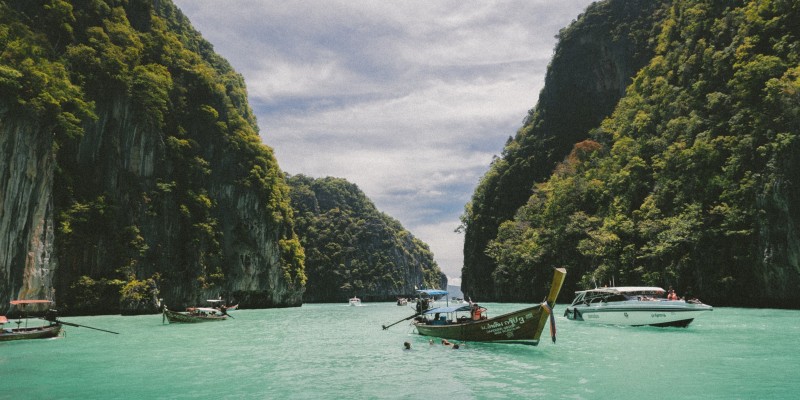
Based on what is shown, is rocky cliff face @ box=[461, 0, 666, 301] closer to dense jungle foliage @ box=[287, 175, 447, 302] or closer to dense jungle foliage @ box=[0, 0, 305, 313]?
dense jungle foliage @ box=[0, 0, 305, 313]

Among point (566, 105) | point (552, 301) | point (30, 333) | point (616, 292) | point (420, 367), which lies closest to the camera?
point (420, 367)

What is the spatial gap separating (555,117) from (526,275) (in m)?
31.8

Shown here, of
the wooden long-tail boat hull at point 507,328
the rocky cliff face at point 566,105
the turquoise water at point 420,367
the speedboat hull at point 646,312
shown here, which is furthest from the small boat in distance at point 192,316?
the rocky cliff face at point 566,105

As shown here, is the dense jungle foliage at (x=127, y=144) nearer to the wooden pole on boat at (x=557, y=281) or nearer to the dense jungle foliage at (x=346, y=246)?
the wooden pole on boat at (x=557, y=281)

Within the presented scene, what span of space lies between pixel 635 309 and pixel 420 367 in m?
15.7

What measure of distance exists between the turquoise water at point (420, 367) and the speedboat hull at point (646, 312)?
0.72m

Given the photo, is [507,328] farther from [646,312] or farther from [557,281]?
[646,312]

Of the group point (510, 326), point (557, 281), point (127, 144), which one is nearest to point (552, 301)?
point (557, 281)

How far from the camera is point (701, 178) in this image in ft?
134

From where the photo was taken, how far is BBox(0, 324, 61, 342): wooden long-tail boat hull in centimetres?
2195

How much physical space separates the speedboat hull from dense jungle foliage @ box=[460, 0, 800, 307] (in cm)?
1483

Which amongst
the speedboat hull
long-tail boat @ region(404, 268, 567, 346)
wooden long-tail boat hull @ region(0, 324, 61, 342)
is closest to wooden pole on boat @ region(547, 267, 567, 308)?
long-tail boat @ region(404, 268, 567, 346)

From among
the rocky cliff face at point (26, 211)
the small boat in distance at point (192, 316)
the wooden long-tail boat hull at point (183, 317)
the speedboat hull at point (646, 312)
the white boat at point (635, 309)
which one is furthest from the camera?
the small boat in distance at point (192, 316)

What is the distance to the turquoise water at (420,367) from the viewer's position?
36.8ft
